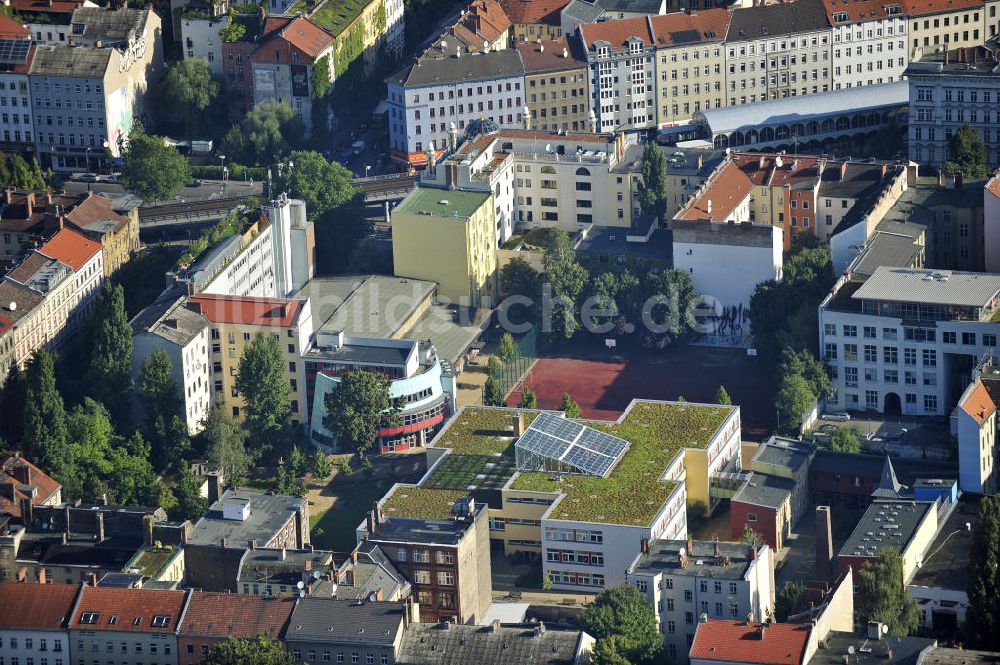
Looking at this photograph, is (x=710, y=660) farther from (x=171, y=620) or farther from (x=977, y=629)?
(x=171, y=620)

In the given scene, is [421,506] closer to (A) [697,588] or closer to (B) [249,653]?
(A) [697,588]

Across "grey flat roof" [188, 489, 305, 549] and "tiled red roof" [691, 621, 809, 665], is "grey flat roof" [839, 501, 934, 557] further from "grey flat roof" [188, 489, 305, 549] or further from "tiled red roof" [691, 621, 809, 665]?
"grey flat roof" [188, 489, 305, 549]

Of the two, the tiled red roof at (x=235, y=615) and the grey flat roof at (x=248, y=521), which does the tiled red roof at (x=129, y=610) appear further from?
the grey flat roof at (x=248, y=521)

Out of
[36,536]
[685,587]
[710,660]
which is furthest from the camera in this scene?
[36,536]

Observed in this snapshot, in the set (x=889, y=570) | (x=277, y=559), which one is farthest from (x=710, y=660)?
(x=277, y=559)

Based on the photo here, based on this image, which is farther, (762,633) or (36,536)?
(36,536)

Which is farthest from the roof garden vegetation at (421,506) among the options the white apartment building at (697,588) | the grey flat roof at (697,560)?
the white apartment building at (697,588)

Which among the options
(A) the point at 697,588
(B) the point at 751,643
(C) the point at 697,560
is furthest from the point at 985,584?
(C) the point at 697,560

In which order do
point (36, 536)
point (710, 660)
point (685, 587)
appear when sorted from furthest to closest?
point (36, 536) < point (685, 587) < point (710, 660)
